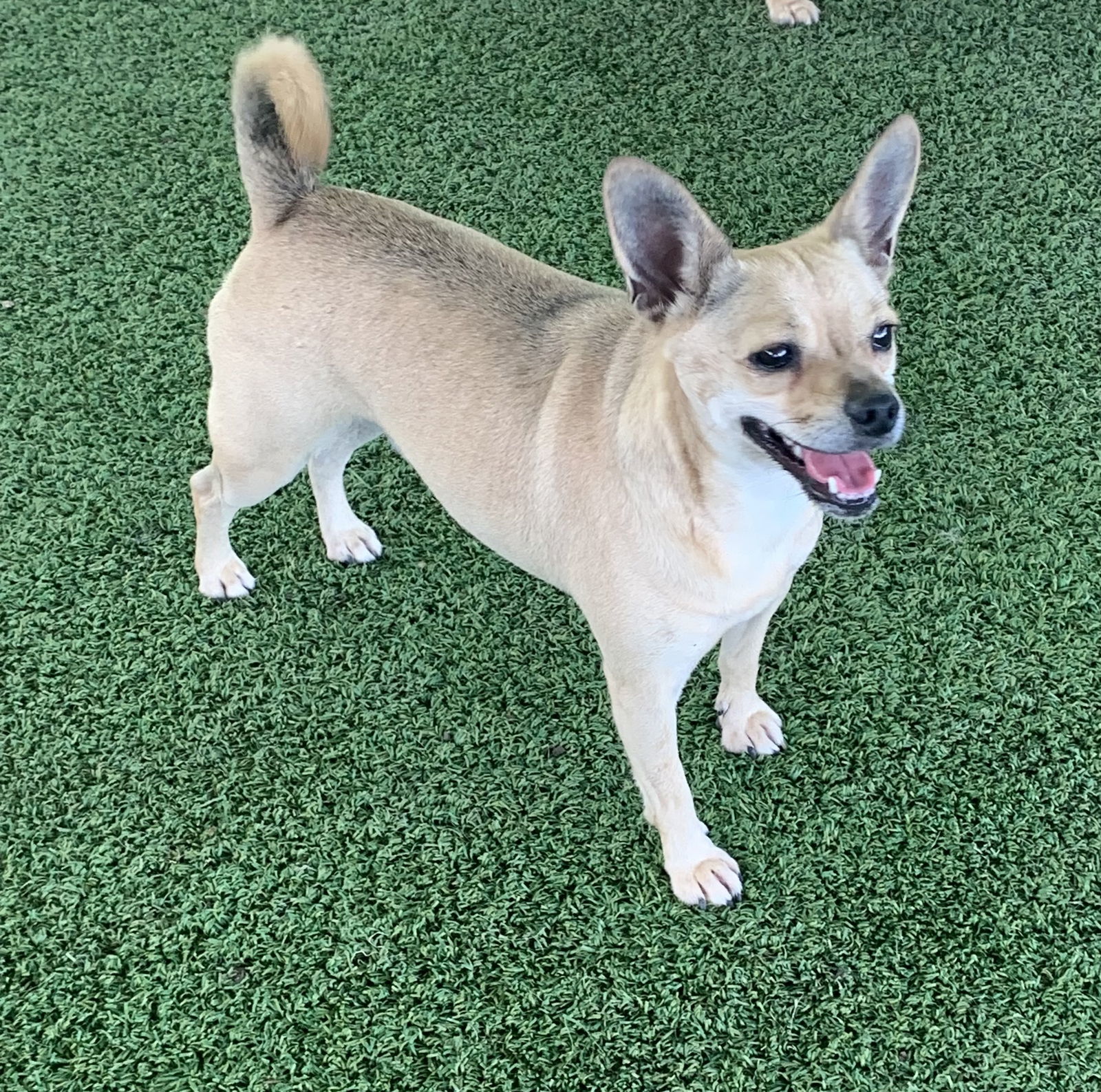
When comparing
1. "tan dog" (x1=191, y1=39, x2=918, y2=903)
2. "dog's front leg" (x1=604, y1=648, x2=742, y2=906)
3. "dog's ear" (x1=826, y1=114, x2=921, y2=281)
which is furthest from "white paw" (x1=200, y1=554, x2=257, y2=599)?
"dog's ear" (x1=826, y1=114, x2=921, y2=281)

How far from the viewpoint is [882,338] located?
1608 millimetres

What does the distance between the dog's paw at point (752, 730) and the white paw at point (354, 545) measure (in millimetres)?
949

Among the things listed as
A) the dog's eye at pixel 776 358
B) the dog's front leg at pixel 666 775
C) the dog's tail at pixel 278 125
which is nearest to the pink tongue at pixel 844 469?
the dog's eye at pixel 776 358

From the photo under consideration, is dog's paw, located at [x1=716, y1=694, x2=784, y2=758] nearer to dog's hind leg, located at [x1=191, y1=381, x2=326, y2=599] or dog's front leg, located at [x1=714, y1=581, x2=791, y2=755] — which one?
dog's front leg, located at [x1=714, y1=581, x2=791, y2=755]

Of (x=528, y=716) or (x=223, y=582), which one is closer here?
(x=528, y=716)

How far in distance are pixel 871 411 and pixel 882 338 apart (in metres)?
0.20

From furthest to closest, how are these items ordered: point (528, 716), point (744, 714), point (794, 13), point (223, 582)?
point (794, 13) → point (223, 582) → point (528, 716) → point (744, 714)

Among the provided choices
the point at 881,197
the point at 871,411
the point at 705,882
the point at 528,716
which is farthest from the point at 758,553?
the point at 528,716

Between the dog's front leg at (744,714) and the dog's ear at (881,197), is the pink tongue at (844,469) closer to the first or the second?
the dog's ear at (881,197)

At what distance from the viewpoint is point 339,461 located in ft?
8.04

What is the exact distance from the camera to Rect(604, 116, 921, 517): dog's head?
58.1 inches

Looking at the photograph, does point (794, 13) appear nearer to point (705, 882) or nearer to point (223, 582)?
point (223, 582)

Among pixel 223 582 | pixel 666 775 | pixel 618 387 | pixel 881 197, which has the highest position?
pixel 881 197

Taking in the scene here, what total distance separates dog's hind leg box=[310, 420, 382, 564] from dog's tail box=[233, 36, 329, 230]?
1.63 feet
